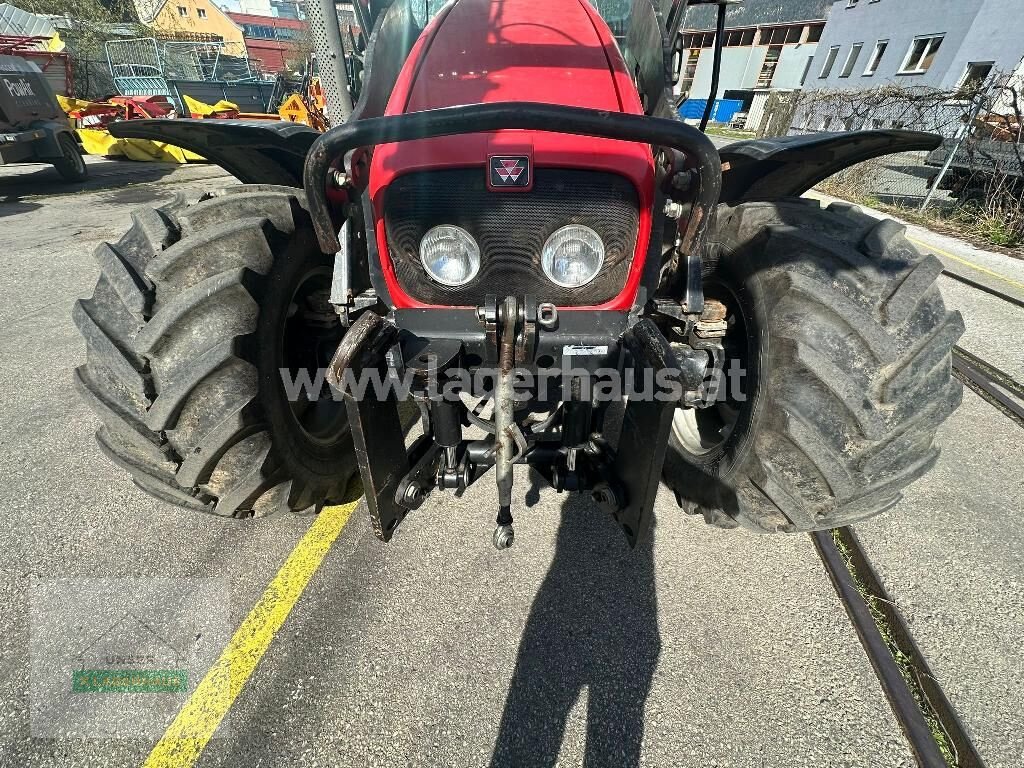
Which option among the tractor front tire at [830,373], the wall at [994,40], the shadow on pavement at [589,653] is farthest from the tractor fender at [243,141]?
the wall at [994,40]

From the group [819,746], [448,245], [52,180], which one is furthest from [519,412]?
[52,180]

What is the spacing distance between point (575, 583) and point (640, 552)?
357 millimetres

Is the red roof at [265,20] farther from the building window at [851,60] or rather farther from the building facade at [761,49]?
Result: the building window at [851,60]

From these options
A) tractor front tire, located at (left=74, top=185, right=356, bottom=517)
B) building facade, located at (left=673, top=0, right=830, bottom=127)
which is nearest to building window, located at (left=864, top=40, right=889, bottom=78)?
building facade, located at (left=673, top=0, right=830, bottom=127)

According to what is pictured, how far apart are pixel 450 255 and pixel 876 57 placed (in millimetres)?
30237

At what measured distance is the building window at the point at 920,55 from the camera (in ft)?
64.4

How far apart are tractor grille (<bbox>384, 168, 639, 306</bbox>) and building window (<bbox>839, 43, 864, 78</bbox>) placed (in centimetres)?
3084

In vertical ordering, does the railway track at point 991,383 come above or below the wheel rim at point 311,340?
below

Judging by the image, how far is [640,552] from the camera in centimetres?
230

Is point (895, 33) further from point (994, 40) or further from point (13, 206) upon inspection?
point (13, 206)

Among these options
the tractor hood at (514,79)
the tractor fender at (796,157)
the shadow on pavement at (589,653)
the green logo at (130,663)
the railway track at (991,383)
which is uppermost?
the tractor hood at (514,79)

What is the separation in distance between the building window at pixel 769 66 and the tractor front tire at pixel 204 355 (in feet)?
140

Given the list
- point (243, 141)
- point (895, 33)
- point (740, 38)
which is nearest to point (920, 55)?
point (895, 33)

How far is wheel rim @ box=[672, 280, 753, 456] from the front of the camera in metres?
2.02
